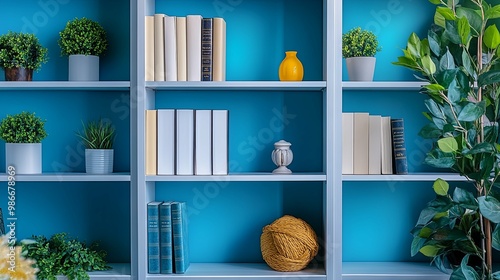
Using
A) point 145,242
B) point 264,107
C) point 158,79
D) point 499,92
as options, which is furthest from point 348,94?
point 145,242

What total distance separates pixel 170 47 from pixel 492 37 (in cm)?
125

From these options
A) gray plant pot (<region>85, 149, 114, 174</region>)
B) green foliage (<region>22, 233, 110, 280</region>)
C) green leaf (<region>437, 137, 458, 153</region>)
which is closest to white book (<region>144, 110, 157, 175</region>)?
gray plant pot (<region>85, 149, 114, 174</region>)

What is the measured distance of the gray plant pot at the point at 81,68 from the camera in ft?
8.32

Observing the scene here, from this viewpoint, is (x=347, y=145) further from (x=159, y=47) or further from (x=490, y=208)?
(x=159, y=47)

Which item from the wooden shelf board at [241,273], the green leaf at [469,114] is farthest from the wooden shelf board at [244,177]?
the green leaf at [469,114]

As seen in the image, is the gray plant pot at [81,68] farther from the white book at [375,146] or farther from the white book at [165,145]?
the white book at [375,146]

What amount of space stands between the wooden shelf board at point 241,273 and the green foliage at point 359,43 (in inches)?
36.6

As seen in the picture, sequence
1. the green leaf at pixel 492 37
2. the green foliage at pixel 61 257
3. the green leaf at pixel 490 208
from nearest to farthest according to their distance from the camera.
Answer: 1. the green leaf at pixel 490 208
2. the green leaf at pixel 492 37
3. the green foliage at pixel 61 257

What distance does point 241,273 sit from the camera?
2465mm

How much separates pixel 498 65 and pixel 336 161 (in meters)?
0.71

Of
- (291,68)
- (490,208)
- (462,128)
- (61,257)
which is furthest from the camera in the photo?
(291,68)

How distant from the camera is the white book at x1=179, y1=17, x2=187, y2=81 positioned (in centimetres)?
246

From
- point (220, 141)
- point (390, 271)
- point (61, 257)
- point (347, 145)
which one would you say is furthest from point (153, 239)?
point (390, 271)

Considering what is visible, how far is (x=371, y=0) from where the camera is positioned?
271 cm
